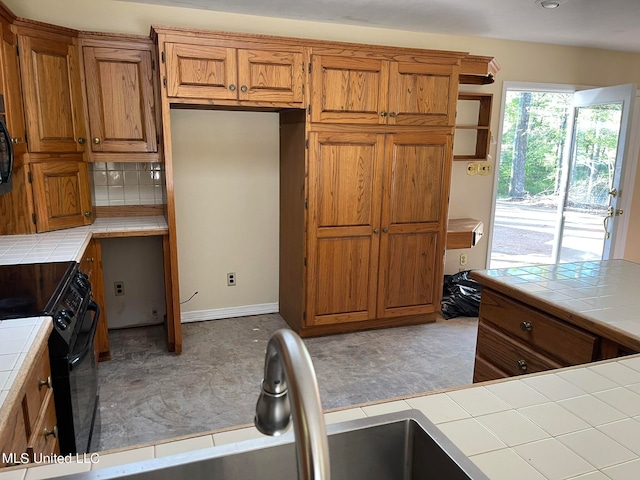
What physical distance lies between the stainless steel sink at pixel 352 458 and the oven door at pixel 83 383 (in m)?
0.96

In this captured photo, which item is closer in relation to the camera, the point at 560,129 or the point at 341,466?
the point at 341,466

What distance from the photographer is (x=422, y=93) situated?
3.30 meters

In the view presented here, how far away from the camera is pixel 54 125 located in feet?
8.96

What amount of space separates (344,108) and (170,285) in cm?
167

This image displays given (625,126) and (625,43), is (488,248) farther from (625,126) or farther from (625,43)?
(625,43)

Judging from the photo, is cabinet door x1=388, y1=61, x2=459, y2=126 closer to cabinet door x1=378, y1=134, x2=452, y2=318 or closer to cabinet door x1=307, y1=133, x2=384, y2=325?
cabinet door x1=378, y1=134, x2=452, y2=318

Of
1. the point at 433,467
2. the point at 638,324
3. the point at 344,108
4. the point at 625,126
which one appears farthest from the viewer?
the point at 625,126

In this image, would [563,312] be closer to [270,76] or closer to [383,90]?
[383,90]

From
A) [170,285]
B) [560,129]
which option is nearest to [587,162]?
[560,129]

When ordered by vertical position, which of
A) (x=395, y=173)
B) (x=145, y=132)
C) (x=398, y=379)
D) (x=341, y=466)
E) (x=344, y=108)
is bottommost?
(x=398, y=379)

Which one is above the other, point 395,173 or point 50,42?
point 50,42

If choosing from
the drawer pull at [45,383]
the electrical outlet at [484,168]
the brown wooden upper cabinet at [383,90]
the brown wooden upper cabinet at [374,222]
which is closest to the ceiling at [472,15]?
the brown wooden upper cabinet at [383,90]

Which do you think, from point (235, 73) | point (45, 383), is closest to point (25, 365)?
Result: point (45, 383)

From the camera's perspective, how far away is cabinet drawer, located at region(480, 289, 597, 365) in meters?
1.61
